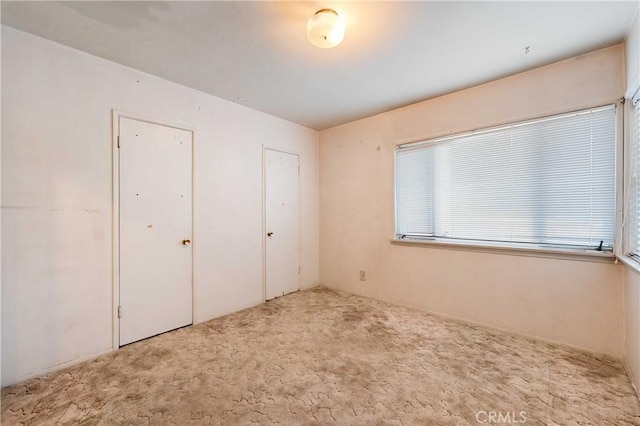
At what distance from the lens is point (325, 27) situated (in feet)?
5.76

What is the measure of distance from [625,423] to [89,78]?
4465mm

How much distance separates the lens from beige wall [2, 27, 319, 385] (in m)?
1.96

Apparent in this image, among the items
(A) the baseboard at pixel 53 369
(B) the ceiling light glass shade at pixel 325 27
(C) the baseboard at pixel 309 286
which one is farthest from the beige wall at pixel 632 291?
(A) the baseboard at pixel 53 369

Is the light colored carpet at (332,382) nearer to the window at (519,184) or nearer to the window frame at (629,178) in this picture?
the window frame at (629,178)

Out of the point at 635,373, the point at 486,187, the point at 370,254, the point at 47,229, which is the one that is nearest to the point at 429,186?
the point at 486,187

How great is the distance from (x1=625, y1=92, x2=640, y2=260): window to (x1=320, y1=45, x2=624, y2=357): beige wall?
0.25 m

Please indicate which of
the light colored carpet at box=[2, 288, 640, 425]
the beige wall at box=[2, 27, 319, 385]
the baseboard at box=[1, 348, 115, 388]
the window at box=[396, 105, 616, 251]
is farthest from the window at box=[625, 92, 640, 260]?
the baseboard at box=[1, 348, 115, 388]

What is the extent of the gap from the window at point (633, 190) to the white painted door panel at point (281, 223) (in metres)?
3.41

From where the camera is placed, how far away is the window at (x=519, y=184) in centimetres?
228

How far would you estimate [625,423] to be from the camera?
61.2 inches

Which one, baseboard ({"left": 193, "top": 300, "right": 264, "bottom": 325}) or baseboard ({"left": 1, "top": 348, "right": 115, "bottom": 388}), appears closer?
baseboard ({"left": 1, "top": 348, "right": 115, "bottom": 388})

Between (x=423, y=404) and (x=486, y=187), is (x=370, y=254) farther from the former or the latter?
(x=423, y=404)

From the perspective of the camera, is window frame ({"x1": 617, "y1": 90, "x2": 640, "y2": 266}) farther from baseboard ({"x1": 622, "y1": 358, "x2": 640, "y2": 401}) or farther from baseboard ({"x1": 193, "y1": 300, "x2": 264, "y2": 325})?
baseboard ({"x1": 193, "y1": 300, "x2": 264, "y2": 325})

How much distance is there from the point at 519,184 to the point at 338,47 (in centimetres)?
215
